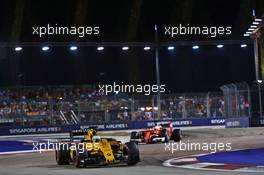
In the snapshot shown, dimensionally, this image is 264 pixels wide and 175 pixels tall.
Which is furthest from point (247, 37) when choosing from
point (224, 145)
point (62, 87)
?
point (224, 145)

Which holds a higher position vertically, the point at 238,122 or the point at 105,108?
the point at 105,108

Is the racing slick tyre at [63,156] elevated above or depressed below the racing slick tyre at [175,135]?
below

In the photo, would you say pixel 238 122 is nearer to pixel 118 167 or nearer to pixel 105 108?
pixel 105 108

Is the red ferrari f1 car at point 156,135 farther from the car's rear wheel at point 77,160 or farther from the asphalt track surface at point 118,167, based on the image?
the car's rear wheel at point 77,160

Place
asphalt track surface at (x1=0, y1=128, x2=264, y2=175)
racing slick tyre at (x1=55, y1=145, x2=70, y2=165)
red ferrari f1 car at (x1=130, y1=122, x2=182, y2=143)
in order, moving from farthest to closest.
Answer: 1. red ferrari f1 car at (x1=130, y1=122, x2=182, y2=143)
2. racing slick tyre at (x1=55, y1=145, x2=70, y2=165)
3. asphalt track surface at (x1=0, y1=128, x2=264, y2=175)

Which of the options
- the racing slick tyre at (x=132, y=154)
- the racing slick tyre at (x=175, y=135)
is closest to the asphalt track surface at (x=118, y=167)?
the racing slick tyre at (x=132, y=154)

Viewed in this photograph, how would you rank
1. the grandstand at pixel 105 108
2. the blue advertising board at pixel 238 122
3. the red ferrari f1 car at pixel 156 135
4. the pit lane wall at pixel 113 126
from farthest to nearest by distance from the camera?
the grandstand at pixel 105 108, the pit lane wall at pixel 113 126, the blue advertising board at pixel 238 122, the red ferrari f1 car at pixel 156 135

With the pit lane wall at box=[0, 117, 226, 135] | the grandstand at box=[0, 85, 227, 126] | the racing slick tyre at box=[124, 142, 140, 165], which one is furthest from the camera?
the grandstand at box=[0, 85, 227, 126]

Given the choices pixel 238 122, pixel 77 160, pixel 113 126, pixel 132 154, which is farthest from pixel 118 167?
pixel 113 126

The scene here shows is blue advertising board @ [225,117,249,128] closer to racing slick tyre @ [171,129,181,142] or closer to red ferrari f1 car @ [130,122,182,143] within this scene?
racing slick tyre @ [171,129,181,142]

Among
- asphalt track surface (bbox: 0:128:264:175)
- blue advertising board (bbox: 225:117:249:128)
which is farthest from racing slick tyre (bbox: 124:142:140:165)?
blue advertising board (bbox: 225:117:249:128)

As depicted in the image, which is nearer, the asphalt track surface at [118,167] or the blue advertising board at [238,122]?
the asphalt track surface at [118,167]

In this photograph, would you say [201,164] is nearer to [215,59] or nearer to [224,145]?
[224,145]

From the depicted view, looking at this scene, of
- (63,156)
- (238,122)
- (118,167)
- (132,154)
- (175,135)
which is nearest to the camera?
(118,167)
